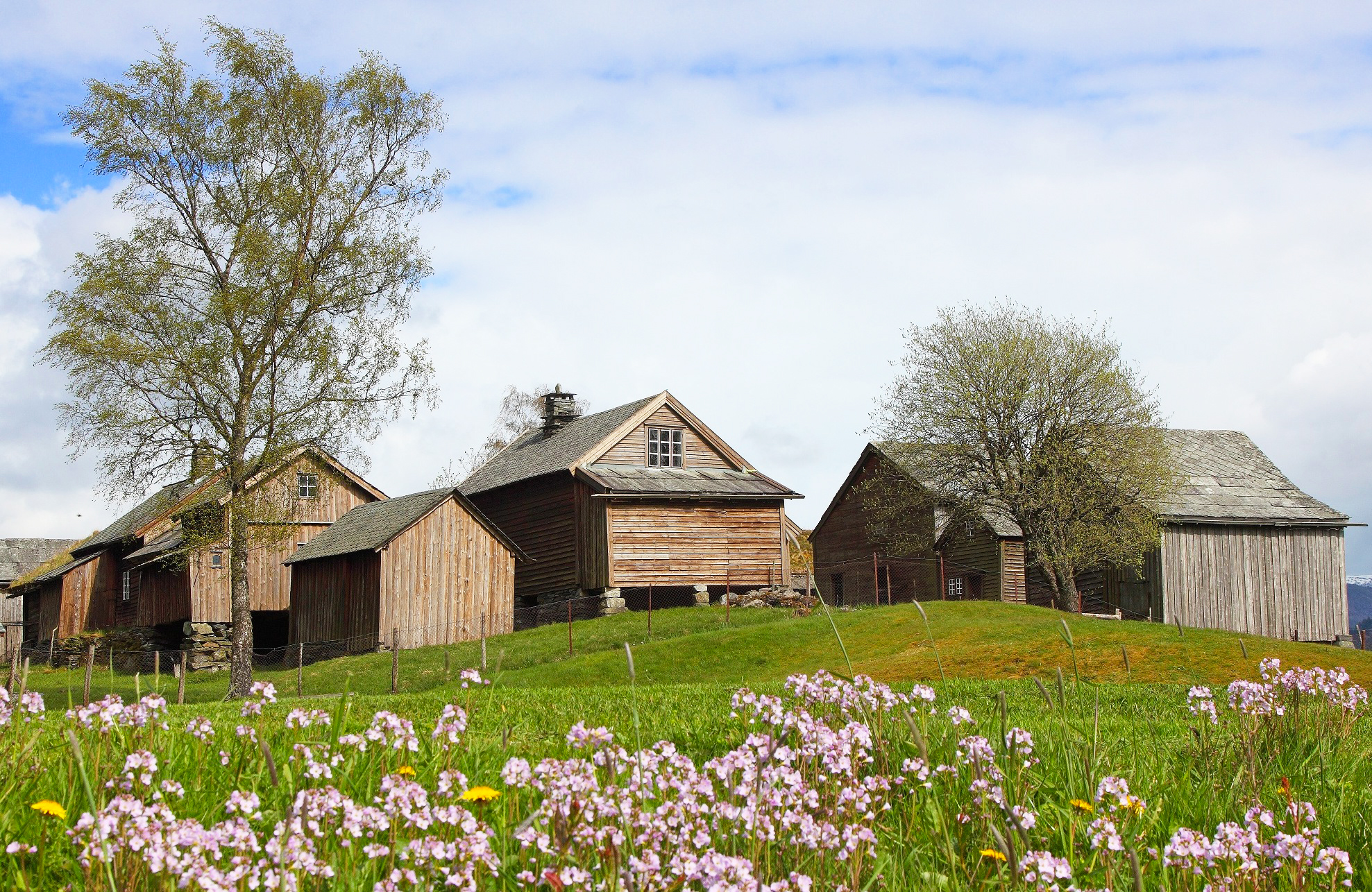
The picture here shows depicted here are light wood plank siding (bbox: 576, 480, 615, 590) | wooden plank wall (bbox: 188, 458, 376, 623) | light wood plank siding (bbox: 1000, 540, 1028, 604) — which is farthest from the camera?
wooden plank wall (bbox: 188, 458, 376, 623)

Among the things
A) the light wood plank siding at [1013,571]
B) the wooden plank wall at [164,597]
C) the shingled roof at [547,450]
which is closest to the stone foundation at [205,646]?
the wooden plank wall at [164,597]

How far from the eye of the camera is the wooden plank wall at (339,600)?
127 ft

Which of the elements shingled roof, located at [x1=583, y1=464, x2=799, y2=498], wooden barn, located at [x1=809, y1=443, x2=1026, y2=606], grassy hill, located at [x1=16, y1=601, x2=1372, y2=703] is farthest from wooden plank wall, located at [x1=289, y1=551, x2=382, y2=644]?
wooden barn, located at [x1=809, y1=443, x2=1026, y2=606]

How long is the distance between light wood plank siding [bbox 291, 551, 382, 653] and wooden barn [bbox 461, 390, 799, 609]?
7.34 m

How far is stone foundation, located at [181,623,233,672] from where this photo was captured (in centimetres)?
4416

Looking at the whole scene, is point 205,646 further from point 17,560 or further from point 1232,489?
point 1232,489

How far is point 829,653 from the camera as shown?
25.7 metres

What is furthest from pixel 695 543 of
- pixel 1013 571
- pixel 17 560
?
pixel 17 560

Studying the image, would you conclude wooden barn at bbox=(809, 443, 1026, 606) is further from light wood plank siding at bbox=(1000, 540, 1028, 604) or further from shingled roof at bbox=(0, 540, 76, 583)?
shingled roof at bbox=(0, 540, 76, 583)

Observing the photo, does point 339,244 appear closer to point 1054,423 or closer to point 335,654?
point 335,654

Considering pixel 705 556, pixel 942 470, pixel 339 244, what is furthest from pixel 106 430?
pixel 942 470

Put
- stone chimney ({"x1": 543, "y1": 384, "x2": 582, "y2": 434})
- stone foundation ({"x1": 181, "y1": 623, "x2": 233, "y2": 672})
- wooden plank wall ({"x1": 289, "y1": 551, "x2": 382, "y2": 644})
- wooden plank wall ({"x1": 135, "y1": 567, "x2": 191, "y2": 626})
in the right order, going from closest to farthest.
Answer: wooden plank wall ({"x1": 289, "y1": 551, "x2": 382, "y2": 644}) < stone foundation ({"x1": 181, "y1": 623, "x2": 233, "y2": 672}) < wooden plank wall ({"x1": 135, "y1": 567, "x2": 191, "y2": 626}) < stone chimney ({"x1": 543, "y1": 384, "x2": 582, "y2": 434})

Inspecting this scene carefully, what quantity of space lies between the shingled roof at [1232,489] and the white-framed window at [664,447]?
684 inches

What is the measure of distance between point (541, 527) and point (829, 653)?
20.9 m
